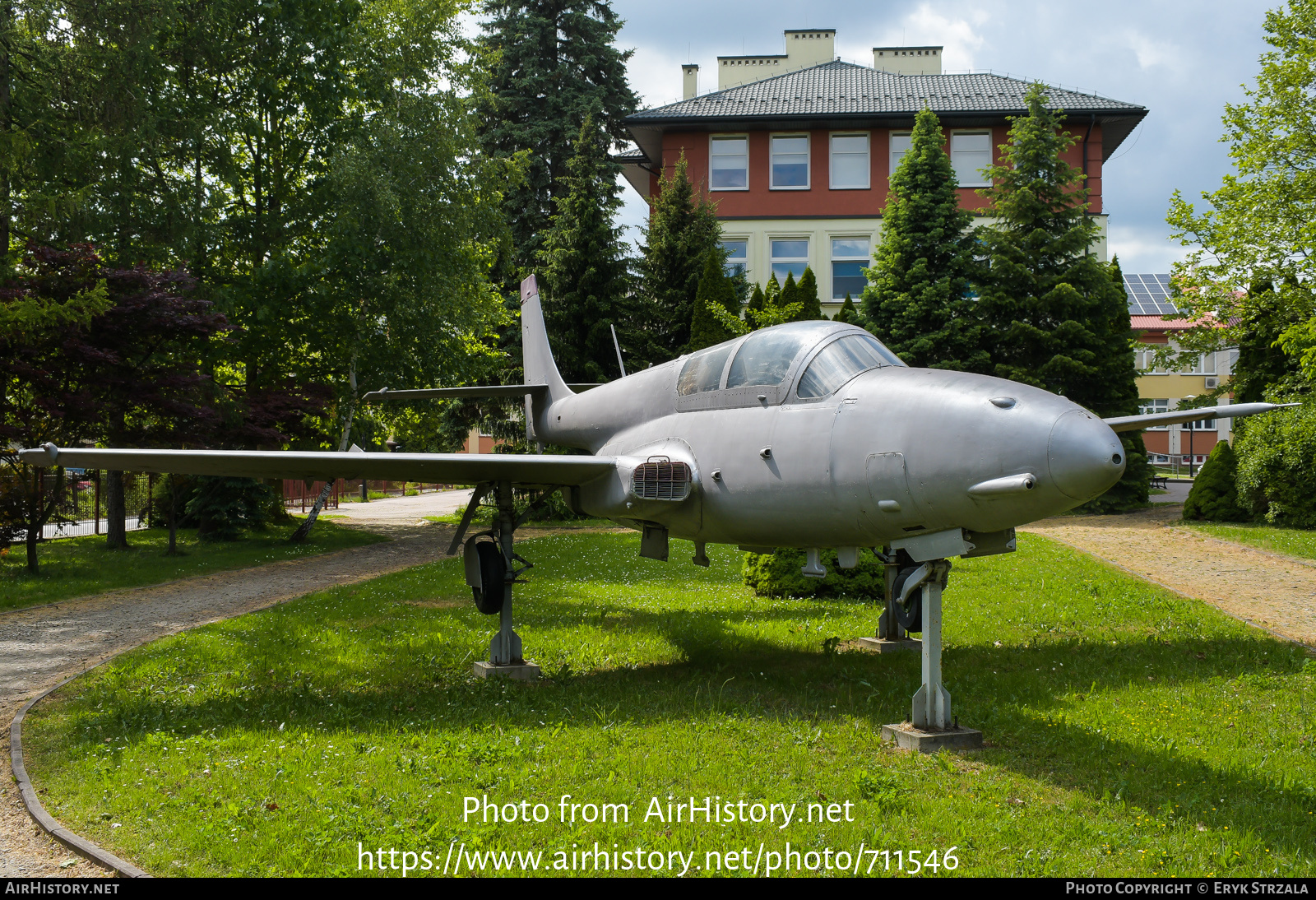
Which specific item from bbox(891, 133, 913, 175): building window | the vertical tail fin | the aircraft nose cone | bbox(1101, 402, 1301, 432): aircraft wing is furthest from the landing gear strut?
bbox(891, 133, 913, 175): building window

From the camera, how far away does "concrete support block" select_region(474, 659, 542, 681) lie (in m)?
7.97

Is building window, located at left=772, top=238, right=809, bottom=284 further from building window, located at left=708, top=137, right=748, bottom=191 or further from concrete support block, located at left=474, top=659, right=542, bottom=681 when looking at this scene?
concrete support block, located at left=474, top=659, right=542, bottom=681

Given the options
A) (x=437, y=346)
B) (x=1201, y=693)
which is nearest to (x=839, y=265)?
(x=437, y=346)

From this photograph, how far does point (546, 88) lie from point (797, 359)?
34.2 m

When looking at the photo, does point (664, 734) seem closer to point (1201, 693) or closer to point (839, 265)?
point (1201, 693)

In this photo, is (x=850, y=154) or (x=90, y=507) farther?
(x=850, y=154)

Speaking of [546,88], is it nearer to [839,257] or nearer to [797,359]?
[839,257]

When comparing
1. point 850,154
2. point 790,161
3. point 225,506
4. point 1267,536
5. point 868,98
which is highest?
point 868,98

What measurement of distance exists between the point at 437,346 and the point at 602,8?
23528 mm

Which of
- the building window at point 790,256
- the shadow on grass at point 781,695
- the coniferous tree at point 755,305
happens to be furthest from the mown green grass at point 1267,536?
the building window at point 790,256

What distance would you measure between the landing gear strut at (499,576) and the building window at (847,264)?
2369cm

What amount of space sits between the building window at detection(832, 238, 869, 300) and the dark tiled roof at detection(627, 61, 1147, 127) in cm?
415

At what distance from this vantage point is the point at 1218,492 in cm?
2106

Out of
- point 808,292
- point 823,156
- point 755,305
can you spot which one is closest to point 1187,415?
point 808,292
